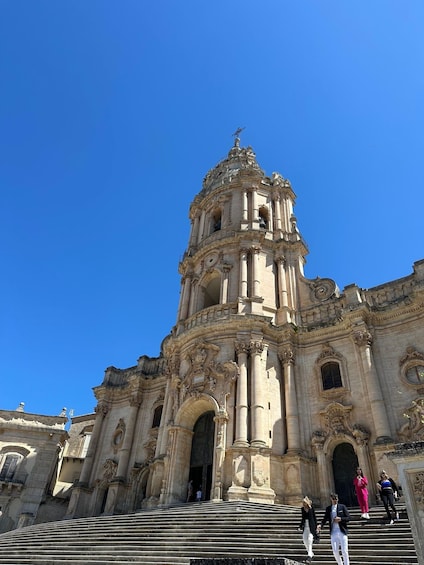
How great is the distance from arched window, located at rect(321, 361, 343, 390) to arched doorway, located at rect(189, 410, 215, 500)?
6.64m

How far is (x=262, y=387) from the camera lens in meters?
21.8

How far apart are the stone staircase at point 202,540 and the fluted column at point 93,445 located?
38.8 feet

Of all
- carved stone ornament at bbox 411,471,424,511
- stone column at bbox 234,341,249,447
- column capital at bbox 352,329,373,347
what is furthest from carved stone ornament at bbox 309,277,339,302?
carved stone ornament at bbox 411,471,424,511

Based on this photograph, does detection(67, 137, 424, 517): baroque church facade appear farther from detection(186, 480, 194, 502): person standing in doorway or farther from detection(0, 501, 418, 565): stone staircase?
detection(0, 501, 418, 565): stone staircase

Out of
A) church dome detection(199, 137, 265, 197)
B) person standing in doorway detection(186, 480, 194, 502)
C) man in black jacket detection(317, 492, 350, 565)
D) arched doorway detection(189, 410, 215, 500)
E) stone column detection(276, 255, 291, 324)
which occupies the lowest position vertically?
man in black jacket detection(317, 492, 350, 565)

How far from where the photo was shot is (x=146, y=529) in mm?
14461

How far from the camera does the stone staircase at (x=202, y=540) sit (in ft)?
33.7

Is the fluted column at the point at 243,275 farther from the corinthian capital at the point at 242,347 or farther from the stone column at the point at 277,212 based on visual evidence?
the stone column at the point at 277,212

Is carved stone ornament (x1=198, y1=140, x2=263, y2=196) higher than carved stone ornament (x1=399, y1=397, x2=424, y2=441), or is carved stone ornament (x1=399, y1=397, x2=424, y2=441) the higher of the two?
carved stone ornament (x1=198, y1=140, x2=263, y2=196)

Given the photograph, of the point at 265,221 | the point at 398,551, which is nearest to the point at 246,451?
the point at 398,551

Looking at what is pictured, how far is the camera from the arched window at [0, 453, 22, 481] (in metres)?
31.0

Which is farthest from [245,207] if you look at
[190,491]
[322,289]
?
[190,491]

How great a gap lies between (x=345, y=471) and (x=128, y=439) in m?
15.5

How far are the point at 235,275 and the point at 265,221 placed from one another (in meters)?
6.85
